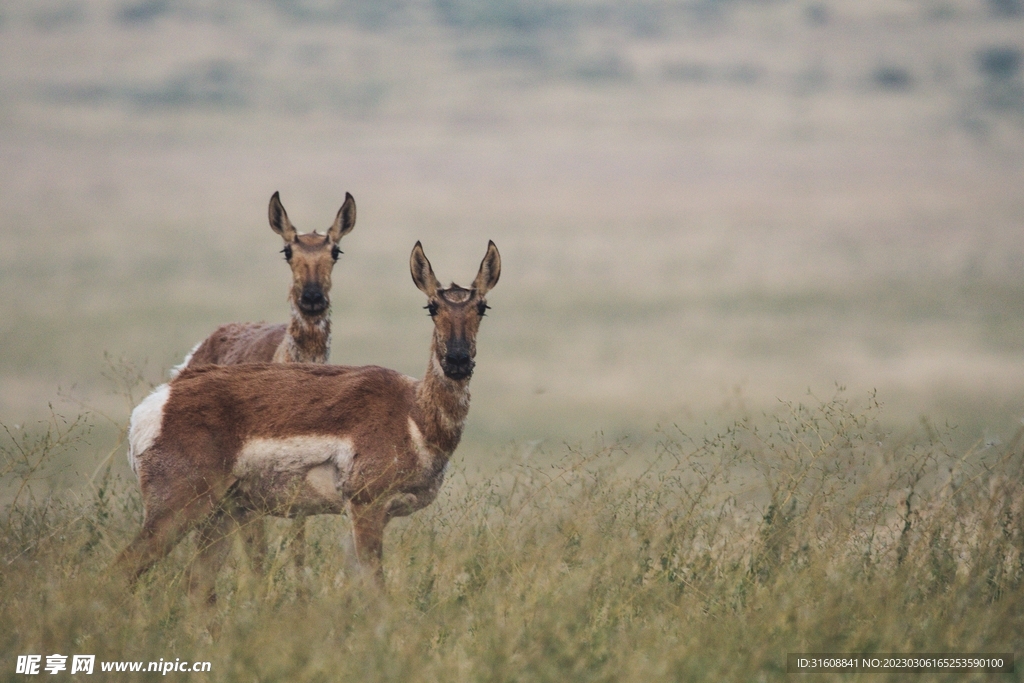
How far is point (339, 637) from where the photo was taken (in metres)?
6.31

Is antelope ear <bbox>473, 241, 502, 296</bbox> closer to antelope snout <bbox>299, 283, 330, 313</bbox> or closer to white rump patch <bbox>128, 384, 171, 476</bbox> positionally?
white rump patch <bbox>128, 384, 171, 476</bbox>

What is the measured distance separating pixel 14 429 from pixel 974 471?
6.88 m

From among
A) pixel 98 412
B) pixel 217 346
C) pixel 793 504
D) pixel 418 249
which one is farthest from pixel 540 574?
pixel 217 346

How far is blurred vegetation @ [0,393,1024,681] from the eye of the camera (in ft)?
20.4

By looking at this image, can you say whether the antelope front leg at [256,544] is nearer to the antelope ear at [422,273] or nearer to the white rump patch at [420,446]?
the white rump patch at [420,446]

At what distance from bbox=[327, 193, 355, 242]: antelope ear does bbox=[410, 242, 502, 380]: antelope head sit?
9.48 ft

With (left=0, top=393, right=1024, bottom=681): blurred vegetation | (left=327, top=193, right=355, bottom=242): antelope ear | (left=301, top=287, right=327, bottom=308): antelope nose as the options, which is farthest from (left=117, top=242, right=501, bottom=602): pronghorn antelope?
(left=327, top=193, right=355, bottom=242): antelope ear

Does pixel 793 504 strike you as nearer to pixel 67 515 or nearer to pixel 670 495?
pixel 670 495

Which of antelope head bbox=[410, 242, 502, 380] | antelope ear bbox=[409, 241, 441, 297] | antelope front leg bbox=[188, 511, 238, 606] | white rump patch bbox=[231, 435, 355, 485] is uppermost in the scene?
antelope ear bbox=[409, 241, 441, 297]

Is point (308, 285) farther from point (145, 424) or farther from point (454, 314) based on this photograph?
point (145, 424)

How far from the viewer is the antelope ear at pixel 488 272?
8.73 meters

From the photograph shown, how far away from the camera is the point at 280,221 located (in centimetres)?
1157

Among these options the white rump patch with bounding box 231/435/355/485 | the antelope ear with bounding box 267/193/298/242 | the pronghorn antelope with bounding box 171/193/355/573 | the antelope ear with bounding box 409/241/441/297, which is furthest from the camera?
the antelope ear with bounding box 267/193/298/242
